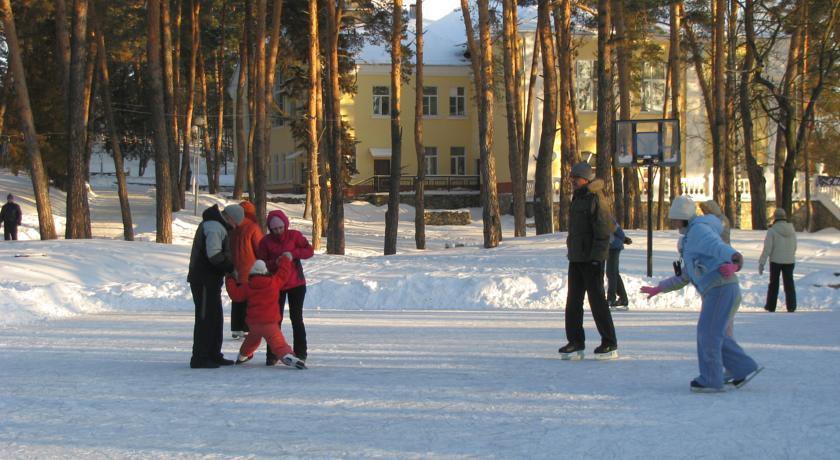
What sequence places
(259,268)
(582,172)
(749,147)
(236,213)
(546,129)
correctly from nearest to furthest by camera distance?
(259,268), (582,172), (236,213), (546,129), (749,147)

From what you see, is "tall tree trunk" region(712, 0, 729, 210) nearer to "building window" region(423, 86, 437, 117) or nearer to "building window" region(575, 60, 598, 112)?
"building window" region(575, 60, 598, 112)

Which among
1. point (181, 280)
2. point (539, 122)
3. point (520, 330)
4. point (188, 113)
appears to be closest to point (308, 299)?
point (181, 280)

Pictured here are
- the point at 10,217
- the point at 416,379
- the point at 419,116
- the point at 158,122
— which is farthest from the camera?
the point at 419,116

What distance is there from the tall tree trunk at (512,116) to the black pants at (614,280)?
15291 millimetres

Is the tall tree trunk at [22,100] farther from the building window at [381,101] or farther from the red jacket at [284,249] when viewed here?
the building window at [381,101]

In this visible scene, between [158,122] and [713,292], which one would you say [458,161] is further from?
[713,292]

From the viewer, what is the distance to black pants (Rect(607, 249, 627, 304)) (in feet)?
54.0

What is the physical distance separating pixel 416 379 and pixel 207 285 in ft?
8.51

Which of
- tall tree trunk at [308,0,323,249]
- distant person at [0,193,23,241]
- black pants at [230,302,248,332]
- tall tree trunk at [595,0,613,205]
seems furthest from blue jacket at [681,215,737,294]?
distant person at [0,193,23,241]

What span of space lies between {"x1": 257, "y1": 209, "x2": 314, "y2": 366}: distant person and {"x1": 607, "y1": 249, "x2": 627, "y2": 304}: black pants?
739 centimetres

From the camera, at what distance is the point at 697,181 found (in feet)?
179

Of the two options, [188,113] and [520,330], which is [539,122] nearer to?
[188,113]

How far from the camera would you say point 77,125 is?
92.5 feet

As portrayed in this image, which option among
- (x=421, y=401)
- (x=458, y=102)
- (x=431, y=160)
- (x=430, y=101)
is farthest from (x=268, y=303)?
(x=458, y=102)
